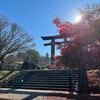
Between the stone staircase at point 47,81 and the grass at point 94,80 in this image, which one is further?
the stone staircase at point 47,81

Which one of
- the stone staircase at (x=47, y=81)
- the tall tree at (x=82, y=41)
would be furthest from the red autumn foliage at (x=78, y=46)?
the stone staircase at (x=47, y=81)

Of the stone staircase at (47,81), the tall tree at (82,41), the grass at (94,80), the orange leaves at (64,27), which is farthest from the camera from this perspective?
the stone staircase at (47,81)

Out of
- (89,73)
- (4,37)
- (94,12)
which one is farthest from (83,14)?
(4,37)

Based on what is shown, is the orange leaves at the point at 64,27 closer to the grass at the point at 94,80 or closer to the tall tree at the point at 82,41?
the tall tree at the point at 82,41

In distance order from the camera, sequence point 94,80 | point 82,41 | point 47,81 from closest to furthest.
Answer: point 82,41
point 94,80
point 47,81

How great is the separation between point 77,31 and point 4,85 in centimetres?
1058

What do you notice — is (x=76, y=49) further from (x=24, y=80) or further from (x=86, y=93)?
(x=24, y=80)

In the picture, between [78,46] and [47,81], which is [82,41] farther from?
[47,81]

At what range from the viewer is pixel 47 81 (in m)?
22.1

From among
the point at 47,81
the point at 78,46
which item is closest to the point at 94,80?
the point at 47,81

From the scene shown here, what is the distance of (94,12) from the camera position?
13.9m

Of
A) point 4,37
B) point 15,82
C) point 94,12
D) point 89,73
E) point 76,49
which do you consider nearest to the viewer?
point 94,12

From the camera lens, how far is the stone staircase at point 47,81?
2004 cm

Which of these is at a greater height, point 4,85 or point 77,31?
point 77,31
